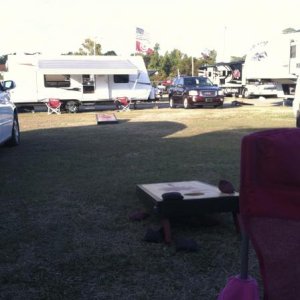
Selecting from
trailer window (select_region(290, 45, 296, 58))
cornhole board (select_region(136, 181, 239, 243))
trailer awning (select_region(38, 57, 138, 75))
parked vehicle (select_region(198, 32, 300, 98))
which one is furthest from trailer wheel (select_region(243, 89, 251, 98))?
cornhole board (select_region(136, 181, 239, 243))

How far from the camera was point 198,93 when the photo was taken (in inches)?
926

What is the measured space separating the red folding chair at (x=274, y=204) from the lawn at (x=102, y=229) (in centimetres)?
143

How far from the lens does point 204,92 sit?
23.6 m

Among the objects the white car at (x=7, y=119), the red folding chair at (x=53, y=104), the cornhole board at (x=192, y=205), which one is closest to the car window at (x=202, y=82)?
the red folding chair at (x=53, y=104)

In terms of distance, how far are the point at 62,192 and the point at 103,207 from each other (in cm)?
100

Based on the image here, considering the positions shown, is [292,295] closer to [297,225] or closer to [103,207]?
[297,225]

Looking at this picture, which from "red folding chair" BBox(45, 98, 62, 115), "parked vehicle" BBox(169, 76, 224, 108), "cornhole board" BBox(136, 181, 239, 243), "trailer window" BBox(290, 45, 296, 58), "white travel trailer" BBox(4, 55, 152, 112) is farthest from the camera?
"parked vehicle" BBox(169, 76, 224, 108)

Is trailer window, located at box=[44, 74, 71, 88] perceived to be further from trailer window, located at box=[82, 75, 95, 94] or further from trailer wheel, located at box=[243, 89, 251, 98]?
trailer wheel, located at box=[243, 89, 251, 98]

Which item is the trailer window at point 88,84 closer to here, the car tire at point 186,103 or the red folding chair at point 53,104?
the red folding chair at point 53,104

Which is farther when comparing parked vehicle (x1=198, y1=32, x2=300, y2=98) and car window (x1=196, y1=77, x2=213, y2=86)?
car window (x1=196, y1=77, x2=213, y2=86)

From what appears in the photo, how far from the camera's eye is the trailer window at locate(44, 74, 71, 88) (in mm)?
23734

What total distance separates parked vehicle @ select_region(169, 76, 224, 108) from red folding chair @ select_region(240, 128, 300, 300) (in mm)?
21568

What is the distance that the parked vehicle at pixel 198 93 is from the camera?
23578 millimetres

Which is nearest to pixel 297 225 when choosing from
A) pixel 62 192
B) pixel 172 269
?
pixel 172 269
